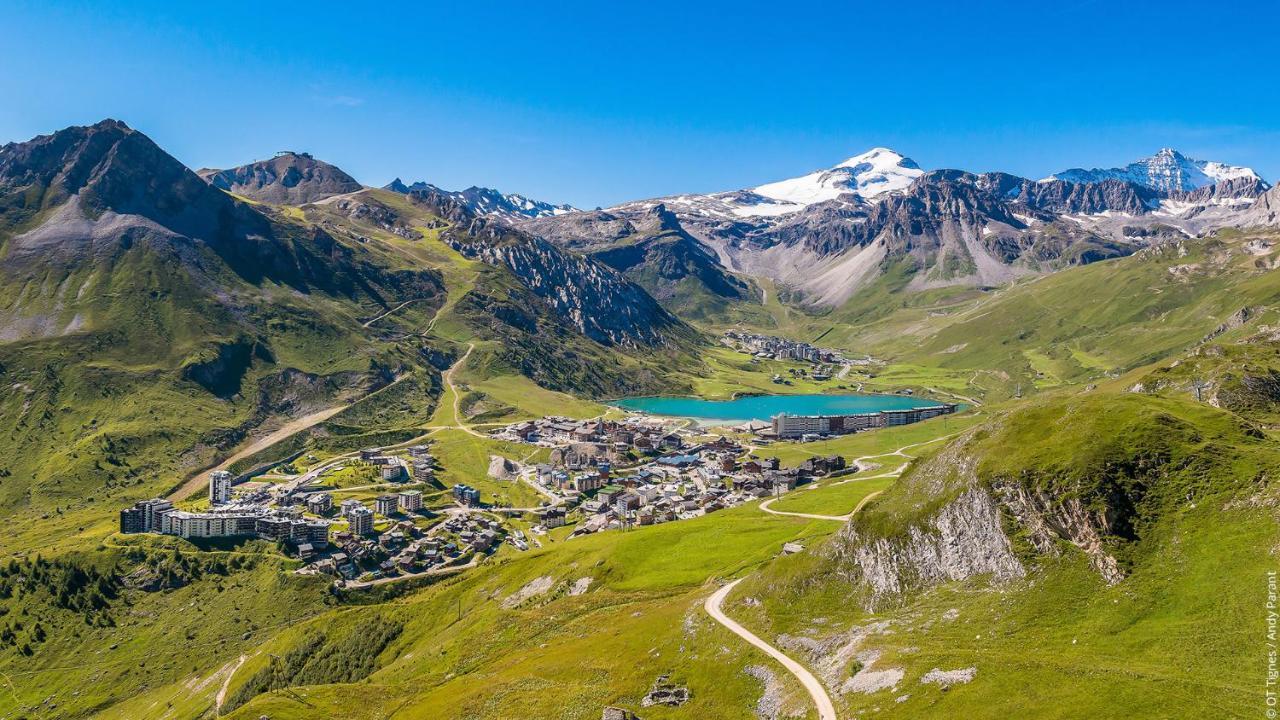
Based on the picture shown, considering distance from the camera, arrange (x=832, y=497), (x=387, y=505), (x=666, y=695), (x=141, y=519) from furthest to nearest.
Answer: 1. (x=387, y=505)
2. (x=141, y=519)
3. (x=832, y=497)
4. (x=666, y=695)

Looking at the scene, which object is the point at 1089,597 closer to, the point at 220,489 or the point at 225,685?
the point at 225,685

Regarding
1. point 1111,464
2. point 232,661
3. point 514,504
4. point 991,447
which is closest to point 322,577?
point 232,661

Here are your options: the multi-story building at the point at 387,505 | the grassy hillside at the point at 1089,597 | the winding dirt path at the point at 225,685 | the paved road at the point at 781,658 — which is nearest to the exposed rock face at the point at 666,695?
the paved road at the point at 781,658

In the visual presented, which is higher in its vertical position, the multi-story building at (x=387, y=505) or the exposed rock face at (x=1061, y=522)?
the exposed rock face at (x=1061, y=522)

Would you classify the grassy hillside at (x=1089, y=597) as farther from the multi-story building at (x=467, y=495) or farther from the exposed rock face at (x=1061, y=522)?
the multi-story building at (x=467, y=495)

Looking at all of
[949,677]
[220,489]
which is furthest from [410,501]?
[949,677]

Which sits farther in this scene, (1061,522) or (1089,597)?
(1061,522)

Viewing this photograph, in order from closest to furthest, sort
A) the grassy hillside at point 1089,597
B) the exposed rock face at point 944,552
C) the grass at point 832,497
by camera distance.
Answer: the grassy hillside at point 1089,597 → the exposed rock face at point 944,552 → the grass at point 832,497

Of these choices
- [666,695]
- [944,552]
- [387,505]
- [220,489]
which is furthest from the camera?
[220,489]

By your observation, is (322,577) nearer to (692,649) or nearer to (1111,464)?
(692,649)
